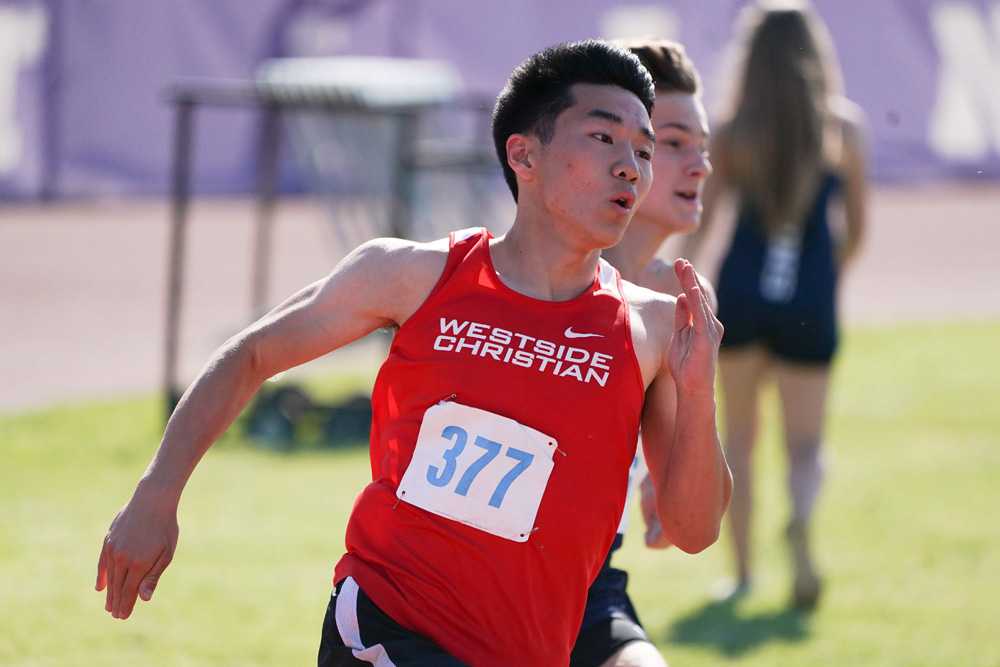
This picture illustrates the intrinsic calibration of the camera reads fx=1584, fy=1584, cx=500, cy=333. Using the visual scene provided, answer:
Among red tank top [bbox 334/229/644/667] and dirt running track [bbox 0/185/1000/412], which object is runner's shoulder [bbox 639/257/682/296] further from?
dirt running track [bbox 0/185/1000/412]

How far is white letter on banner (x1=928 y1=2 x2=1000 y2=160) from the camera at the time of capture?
19953mm

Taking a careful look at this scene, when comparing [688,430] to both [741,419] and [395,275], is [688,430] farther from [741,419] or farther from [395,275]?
[741,419]

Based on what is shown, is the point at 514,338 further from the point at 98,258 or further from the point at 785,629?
the point at 98,258

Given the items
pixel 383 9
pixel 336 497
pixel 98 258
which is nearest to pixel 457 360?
pixel 336 497

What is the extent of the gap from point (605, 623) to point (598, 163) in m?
1.05

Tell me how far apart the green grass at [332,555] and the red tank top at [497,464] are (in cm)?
277

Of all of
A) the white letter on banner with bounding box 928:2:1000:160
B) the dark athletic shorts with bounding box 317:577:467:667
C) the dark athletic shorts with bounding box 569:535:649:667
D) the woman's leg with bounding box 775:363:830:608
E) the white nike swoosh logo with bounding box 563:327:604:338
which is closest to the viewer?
the dark athletic shorts with bounding box 317:577:467:667

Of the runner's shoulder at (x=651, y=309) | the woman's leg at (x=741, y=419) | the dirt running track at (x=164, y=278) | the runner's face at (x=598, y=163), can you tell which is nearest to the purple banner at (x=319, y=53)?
the dirt running track at (x=164, y=278)

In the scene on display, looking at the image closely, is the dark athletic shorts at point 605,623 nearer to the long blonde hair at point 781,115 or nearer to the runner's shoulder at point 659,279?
the runner's shoulder at point 659,279

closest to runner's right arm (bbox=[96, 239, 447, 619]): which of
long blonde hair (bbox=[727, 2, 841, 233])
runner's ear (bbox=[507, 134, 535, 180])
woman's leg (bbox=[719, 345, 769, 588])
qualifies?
runner's ear (bbox=[507, 134, 535, 180])

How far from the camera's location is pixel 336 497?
8.05 metres

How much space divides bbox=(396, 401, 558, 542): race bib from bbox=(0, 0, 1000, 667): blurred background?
113 inches

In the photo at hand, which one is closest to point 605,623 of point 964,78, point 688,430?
point 688,430

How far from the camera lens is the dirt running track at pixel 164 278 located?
36.8ft
